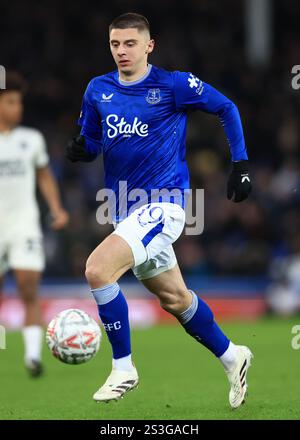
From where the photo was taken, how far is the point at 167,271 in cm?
604

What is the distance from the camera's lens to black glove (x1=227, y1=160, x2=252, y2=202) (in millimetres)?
5887

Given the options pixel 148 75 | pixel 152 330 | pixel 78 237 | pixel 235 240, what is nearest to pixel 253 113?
pixel 235 240

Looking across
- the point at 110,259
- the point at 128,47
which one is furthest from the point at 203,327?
the point at 128,47

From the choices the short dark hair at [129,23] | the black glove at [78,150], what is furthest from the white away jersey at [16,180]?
the short dark hair at [129,23]

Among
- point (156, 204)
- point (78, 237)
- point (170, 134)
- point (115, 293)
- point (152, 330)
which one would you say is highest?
point (170, 134)

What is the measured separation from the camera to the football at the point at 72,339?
19.7ft

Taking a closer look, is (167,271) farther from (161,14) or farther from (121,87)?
(161,14)

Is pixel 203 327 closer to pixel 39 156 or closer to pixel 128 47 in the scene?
pixel 128 47

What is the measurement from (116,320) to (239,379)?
863 mm

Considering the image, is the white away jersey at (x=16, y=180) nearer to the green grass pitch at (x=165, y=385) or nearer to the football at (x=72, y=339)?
the green grass pitch at (x=165, y=385)

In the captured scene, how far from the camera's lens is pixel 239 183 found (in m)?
5.91

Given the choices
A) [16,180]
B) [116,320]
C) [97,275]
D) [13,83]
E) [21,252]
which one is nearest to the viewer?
[97,275]

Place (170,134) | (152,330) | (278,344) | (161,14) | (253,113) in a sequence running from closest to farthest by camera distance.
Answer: (170,134), (278,344), (152,330), (253,113), (161,14)

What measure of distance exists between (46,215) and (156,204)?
7960 mm
